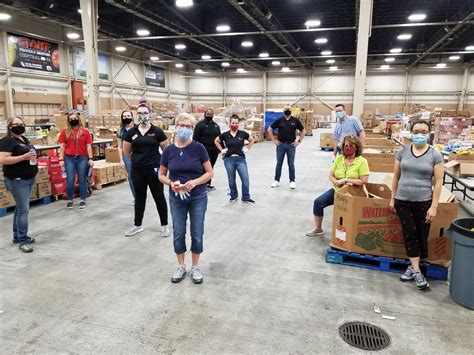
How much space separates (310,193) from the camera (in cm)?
757

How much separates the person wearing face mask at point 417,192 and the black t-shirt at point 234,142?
3482 millimetres

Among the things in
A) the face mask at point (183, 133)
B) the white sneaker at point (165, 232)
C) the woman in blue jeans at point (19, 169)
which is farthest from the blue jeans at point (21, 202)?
the face mask at point (183, 133)

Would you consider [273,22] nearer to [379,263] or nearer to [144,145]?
[144,145]

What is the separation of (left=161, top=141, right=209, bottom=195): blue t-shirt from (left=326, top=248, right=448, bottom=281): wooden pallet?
5.76 ft

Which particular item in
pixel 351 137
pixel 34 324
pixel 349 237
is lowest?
pixel 34 324

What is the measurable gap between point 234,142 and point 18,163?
3.49 meters

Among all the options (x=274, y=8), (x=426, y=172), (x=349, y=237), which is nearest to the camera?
(x=426, y=172)

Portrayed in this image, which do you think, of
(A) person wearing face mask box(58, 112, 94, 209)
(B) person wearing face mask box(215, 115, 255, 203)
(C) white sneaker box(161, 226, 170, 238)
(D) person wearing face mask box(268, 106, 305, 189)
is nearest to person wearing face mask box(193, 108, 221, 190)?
(B) person wearing face mask box(215, 115, 255, 203)

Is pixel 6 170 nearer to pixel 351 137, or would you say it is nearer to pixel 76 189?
pixel 76 189

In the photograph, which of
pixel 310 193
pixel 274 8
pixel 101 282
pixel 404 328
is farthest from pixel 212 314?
pixel 274 8

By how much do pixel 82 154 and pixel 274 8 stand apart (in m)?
11.5

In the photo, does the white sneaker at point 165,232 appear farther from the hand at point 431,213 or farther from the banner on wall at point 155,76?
the banner on wall at point 155,76

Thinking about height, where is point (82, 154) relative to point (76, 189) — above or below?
above

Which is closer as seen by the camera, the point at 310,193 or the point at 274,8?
the point at 310,193
